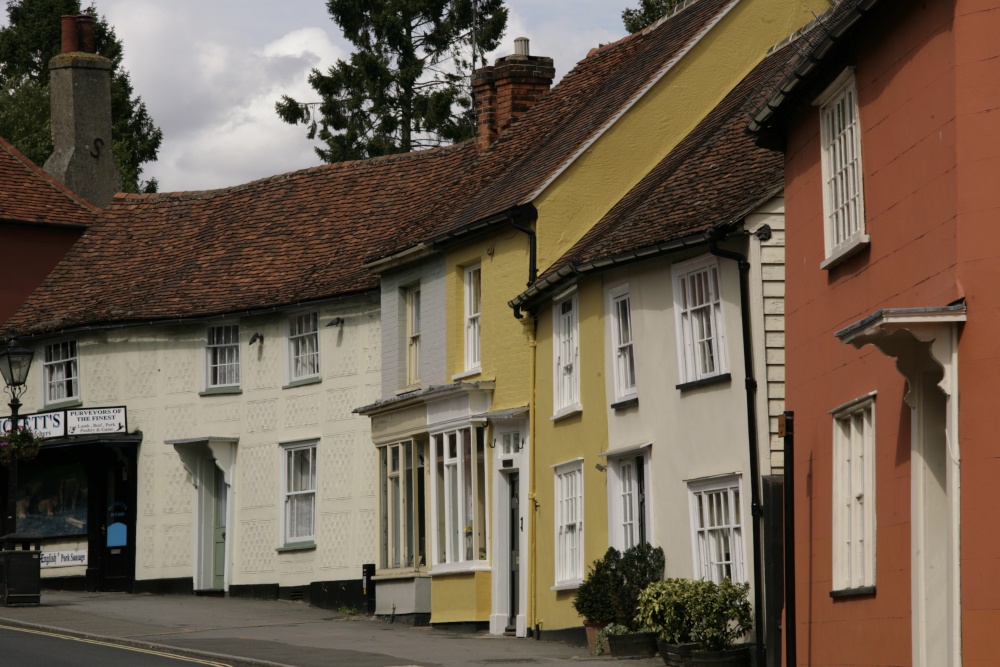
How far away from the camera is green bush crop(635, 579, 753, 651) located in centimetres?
1769

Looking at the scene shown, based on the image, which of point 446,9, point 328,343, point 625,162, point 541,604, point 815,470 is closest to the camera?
point 815,470

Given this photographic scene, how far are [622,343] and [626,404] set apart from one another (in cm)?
87

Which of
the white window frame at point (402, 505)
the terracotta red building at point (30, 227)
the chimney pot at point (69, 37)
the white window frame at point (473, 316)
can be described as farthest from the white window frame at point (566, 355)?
the chimney pot at point (69, 37)

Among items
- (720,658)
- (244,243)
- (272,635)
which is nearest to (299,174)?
(244,243)

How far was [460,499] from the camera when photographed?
25562 mm

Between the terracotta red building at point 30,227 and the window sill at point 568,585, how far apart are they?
19104mm

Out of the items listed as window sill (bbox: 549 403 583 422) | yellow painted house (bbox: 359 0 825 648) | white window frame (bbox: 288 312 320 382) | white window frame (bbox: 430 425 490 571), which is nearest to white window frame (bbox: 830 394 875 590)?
yellow painted house (bbox: 359 0 825 648)

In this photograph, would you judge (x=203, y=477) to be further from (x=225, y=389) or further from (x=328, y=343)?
(x=328, y=343)

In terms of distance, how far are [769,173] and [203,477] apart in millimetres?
16944

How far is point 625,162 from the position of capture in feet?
81.7

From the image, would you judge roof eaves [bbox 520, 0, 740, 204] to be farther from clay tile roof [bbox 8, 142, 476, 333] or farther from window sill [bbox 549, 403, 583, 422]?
clay tile roof [bbox 8, 142, 476, 333]

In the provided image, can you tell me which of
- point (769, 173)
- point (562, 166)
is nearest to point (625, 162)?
Answer: point (562, 166)

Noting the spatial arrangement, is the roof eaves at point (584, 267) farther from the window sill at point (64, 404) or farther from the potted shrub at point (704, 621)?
the window sill at point (64, 404)

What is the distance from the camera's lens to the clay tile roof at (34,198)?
37.5 m
